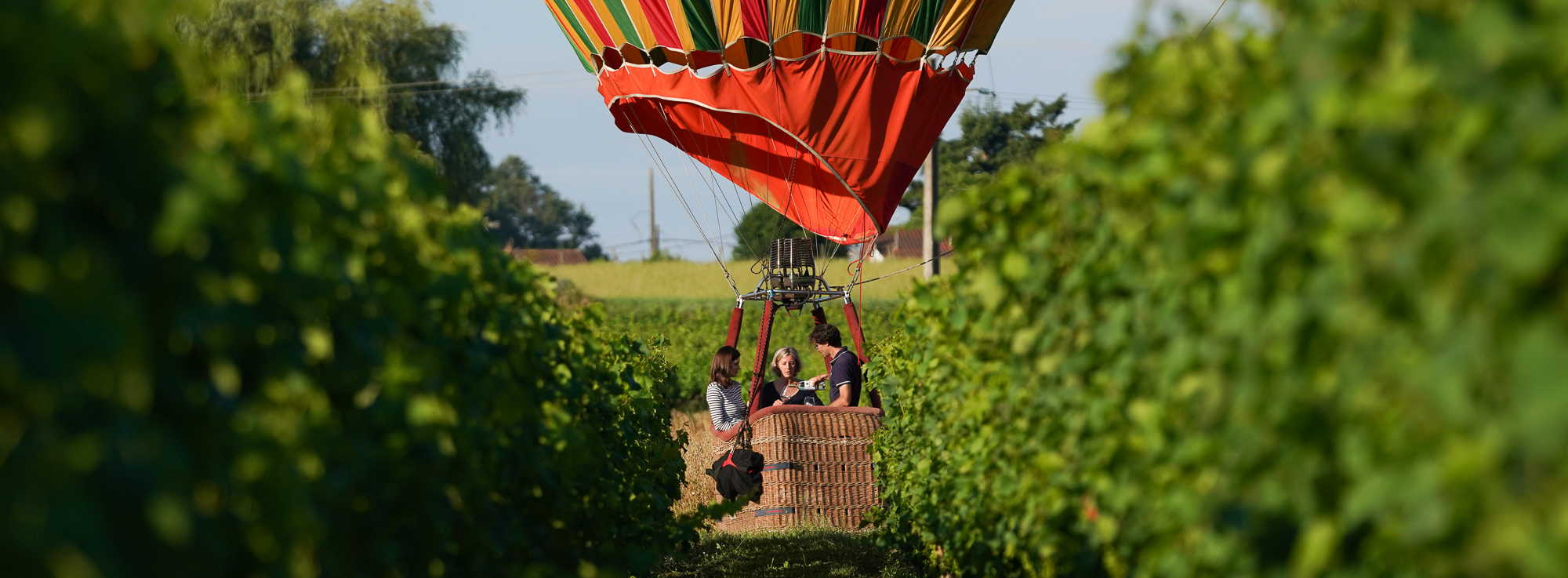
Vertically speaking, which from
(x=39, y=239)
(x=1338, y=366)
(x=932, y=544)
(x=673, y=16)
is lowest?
(x=932, y=544)

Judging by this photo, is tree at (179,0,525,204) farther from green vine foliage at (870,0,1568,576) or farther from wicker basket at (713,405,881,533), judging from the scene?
green vine foliage at (870,0,1568,576)

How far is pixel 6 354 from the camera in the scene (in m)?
1.35

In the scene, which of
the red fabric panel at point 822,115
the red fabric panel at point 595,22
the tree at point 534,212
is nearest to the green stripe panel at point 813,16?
the red fabric panel at point 822,115

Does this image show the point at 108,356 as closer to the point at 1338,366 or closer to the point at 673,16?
the point at 1338,366

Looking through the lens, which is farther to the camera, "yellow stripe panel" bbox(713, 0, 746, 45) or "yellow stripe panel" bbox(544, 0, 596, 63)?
"yellow stripe panel" bbox(544, 0, 596, 63)

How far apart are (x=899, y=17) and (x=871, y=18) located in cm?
25

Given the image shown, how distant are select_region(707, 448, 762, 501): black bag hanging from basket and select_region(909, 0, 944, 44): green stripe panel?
409 cm

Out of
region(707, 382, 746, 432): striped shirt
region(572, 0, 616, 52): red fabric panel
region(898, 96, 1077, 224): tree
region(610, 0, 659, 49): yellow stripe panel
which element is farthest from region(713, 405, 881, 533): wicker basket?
region(898, 96, 1077, 224): tree

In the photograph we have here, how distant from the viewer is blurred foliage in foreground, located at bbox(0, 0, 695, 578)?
4.60ft

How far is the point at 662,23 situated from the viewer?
1114 cm

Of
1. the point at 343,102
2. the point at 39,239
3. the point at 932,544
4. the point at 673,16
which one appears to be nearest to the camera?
the point at 39,239

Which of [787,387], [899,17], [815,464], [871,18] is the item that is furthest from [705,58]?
[815,464]

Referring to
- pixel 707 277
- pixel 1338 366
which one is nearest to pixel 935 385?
pixel 1338 366

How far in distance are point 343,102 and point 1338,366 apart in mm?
1897
